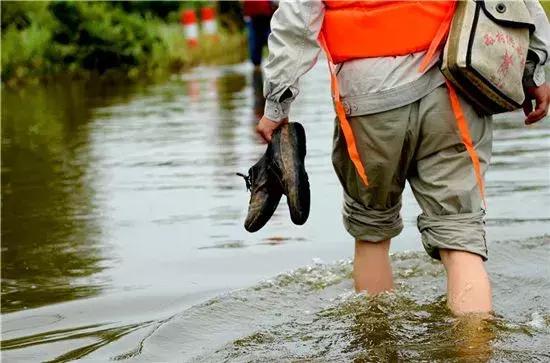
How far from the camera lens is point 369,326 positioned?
4512 mm

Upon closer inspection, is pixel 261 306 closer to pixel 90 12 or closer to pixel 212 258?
pixel 212 258

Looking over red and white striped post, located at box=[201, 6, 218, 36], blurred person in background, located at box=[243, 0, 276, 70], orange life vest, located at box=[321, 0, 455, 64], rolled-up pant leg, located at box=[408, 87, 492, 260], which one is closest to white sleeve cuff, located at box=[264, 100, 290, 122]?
orange life vest, located at box=[321, 0, 455, 64]

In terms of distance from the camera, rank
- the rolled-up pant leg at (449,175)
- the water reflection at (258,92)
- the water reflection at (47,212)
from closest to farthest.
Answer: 1. the rolled-up pant leg at (449,175)
2. the water reflection at (47,212)
3. the water reflection at (258,92)

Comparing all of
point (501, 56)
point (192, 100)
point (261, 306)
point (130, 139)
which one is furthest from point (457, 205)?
point (192, 100)

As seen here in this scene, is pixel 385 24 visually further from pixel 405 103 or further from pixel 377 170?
pixel 377 170

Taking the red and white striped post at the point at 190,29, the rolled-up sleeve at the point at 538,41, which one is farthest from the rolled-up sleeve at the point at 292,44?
the red and white striped post at the point at 190,29

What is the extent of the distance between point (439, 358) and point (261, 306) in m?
1.15

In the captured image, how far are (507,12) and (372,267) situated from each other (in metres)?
1.16

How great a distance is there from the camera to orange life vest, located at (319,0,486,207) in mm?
4168

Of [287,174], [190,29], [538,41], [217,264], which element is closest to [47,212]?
[217,264]

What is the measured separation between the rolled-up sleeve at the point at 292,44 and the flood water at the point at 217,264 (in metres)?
0.92

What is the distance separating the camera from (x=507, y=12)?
420cm

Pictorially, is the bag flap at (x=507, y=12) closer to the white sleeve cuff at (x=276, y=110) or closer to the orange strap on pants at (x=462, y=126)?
the orange strap on pants at (x=462, y=126)

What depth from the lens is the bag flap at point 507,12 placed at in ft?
13.7
